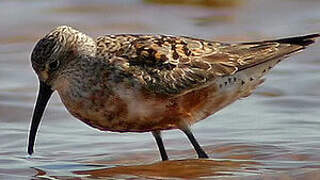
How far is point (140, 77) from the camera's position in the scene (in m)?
8.99

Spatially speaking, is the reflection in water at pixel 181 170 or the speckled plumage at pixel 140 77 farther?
the speckled plumage at pixel 140 77

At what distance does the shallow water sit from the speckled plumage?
1.32 feet

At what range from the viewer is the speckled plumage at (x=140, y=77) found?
888 cm

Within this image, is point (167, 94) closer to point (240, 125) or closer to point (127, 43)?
point (127, 43)

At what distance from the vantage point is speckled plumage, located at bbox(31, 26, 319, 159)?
8883 millimetres

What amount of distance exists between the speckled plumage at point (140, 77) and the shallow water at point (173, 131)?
1.32 feet

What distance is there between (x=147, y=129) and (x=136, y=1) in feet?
22.7

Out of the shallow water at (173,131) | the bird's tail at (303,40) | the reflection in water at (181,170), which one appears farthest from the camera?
the bird's tail at (303,40)

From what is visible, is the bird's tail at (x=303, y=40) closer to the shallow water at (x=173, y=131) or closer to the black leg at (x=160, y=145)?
the shallow water at (x=173, y=131)

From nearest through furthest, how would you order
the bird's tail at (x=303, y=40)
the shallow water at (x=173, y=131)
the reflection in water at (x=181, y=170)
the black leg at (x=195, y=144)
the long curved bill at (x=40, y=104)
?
the reflection in water at (x=181, y=170)
the shallow water at (x=173, y=131)
the long curved bill at (x=40, y=104)
the black leg at (x=195, y=144)
the bird's tail at (x=303, y=40)

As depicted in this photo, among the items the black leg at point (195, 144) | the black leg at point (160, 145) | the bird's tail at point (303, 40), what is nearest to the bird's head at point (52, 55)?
the black leg at point (160, 145)

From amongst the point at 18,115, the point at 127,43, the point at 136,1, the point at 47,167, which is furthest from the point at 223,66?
the point at 136,1

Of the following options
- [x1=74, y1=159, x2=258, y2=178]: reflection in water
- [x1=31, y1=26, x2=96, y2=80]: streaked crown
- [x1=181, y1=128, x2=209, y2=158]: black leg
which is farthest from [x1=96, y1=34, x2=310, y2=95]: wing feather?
[x1=74, y1=159, x2=258, y2=178]: reflection in water

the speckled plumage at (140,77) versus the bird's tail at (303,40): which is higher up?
the bird's tail at (303,40)
